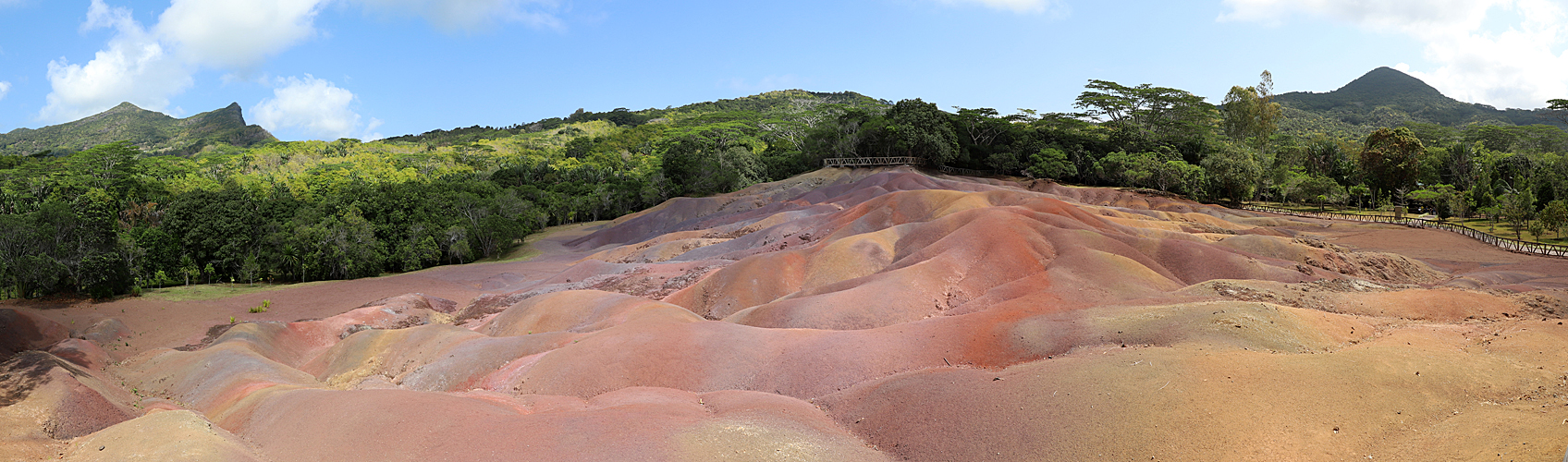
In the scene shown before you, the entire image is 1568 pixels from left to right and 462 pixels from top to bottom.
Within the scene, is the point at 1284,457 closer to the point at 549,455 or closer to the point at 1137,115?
the point at 549,455

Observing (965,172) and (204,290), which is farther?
(965,172)

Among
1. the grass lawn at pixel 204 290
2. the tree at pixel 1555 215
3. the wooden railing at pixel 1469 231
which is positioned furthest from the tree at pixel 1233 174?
the grass lawn at pixel 204 290

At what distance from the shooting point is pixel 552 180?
8275cm

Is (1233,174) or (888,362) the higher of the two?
(1233,174)

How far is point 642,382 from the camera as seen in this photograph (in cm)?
1755

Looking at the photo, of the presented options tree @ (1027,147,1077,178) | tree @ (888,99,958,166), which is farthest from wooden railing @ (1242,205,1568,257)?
tree @ (888,99,958,166)

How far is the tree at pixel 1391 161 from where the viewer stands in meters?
59.8

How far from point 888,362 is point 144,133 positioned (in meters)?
199

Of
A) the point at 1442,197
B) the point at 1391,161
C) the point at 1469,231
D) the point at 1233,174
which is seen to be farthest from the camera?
the point at 1233,174

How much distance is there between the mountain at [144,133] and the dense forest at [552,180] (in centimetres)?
4698

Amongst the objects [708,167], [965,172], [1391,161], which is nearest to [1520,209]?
[1391,161]

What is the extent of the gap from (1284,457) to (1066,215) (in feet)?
95.6

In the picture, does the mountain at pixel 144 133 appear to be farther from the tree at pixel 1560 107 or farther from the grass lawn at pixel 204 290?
the tree at pixel 1560 107

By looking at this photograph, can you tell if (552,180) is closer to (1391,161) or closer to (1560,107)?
(1391,161)
